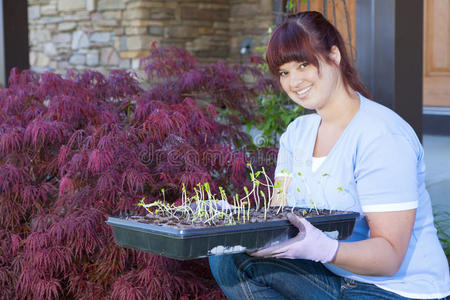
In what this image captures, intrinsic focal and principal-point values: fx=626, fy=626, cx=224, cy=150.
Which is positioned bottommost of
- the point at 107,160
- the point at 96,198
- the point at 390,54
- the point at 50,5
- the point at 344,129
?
the point at 96,198

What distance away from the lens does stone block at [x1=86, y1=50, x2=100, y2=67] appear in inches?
300

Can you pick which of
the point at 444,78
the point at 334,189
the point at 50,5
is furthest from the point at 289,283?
the point at 50,5

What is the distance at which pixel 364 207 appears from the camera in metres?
1.68

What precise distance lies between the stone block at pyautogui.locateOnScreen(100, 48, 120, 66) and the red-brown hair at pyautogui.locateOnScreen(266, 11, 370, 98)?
574 cm

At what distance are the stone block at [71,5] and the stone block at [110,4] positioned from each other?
12.2 inches

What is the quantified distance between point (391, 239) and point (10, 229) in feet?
5.88

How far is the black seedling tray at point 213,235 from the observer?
156 centimetres

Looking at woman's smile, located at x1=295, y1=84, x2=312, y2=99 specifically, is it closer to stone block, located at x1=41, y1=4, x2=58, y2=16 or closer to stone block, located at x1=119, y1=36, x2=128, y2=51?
stone block, located at x1=119, y1=36, x2=128, y2=51

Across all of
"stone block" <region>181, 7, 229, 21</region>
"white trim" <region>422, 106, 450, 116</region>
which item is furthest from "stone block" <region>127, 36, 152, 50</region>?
"white trim" <region>422, 106, 450, 116</region>

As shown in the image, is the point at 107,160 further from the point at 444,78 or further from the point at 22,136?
the point at 444,78

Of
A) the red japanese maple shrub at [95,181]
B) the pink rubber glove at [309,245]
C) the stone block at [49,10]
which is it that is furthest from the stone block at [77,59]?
the pink rubber glove at [309,245]

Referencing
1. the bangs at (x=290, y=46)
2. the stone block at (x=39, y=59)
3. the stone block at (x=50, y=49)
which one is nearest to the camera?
the bangs at (x=290, y=46)

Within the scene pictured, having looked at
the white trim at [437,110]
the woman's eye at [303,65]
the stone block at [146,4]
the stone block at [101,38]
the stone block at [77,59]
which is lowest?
the white trim at [437,110]

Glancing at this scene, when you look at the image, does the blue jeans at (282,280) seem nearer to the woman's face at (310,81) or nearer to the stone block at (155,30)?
the woman's face at (310,81)
